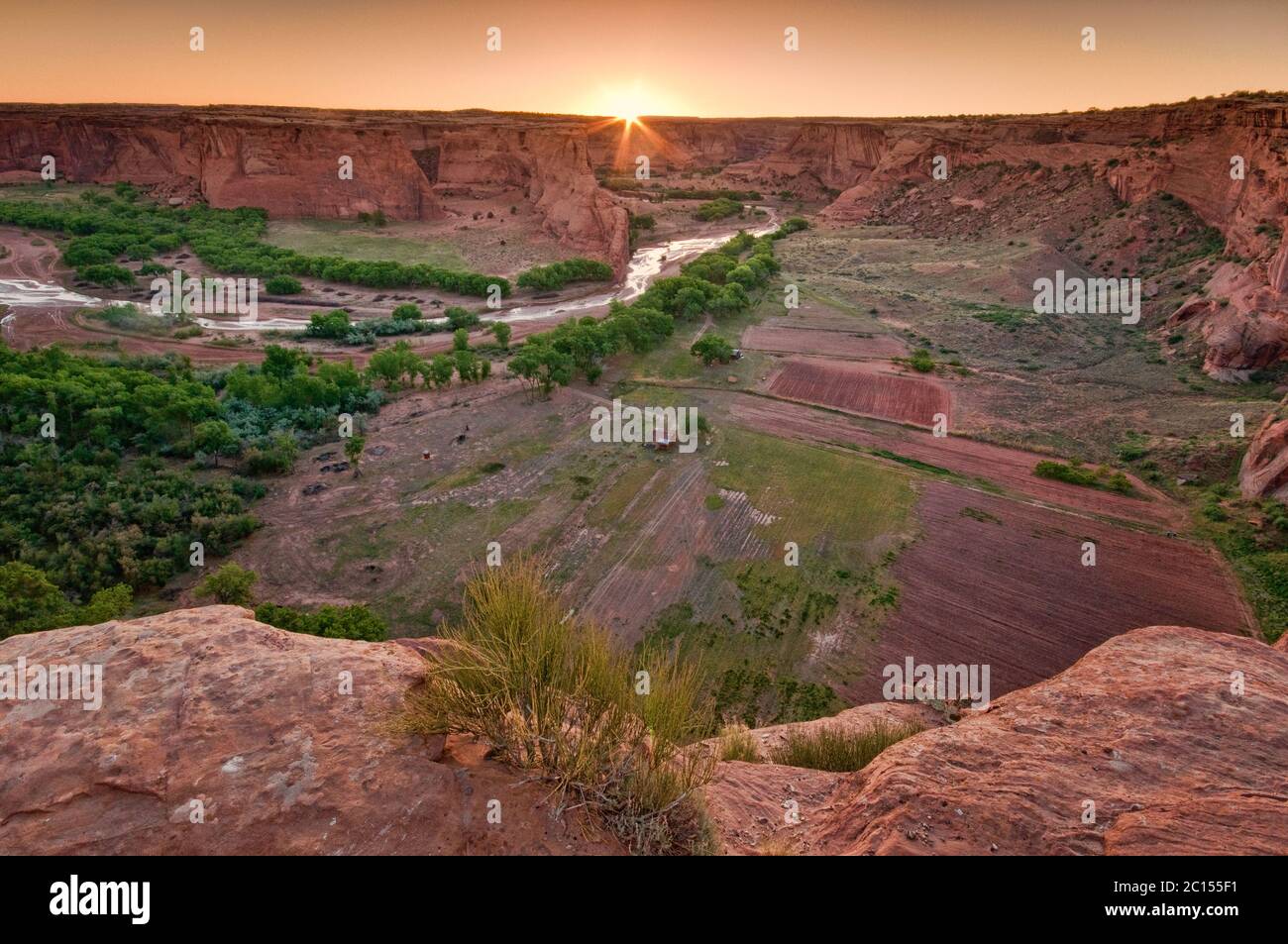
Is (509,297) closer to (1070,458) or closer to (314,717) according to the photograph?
(1070,458)

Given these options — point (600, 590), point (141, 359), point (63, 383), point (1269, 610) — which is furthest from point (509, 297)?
point (1269, 610)

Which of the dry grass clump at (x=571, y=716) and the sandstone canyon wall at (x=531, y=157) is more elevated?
the sandstone canyon wall at (x=531, y=157)

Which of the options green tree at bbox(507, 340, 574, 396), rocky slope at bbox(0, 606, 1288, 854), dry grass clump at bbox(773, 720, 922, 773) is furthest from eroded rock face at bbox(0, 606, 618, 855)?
green tree at bbox(507, 340, 574, 396)

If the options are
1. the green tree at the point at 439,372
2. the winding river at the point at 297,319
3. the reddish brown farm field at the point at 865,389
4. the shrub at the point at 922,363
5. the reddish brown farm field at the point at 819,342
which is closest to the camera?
the reddish brown farm field at the point at 865,389

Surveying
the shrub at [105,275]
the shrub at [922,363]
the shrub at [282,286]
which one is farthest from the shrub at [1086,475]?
the shrub at [105,275]

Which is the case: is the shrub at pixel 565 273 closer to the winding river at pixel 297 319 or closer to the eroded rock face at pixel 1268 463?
the winding river at pixel 297 319
